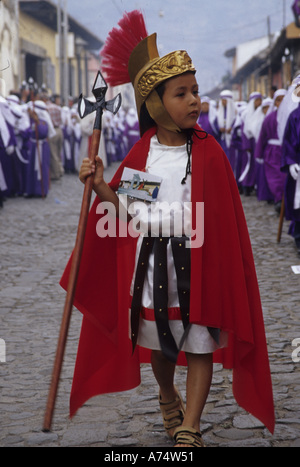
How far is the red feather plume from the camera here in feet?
10.8

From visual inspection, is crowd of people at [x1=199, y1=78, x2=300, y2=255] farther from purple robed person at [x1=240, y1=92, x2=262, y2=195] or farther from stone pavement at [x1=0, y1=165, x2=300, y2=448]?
stone pavement at [x1=0, y1=165, x2=300, y2=448]

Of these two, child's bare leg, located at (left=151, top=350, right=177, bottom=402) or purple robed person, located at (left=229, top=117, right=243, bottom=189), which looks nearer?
child's bare leg, located at (left=151, top=350, right=177, bottom=402)

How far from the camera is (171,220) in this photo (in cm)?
316

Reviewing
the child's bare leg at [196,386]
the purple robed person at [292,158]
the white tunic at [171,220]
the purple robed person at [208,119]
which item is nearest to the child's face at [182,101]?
the white tunic at [171,220]

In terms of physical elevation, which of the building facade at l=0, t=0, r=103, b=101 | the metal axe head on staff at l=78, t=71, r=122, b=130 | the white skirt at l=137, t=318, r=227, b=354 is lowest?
the white skirt at l=137, t=318, r=227, b=354

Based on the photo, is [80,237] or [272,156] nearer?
[80,237]

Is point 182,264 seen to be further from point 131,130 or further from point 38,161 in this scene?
point 131,130

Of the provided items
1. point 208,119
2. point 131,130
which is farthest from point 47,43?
point 208,119

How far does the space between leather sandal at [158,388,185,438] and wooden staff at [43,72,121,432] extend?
823mm

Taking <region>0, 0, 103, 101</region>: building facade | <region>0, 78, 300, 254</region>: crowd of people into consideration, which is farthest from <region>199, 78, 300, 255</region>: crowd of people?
<region>0, 0, 103, 101</region>: building facade

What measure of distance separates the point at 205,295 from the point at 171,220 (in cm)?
32

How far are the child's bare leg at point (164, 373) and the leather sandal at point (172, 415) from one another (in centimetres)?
3

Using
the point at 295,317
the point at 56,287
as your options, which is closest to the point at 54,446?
the point at 295,317

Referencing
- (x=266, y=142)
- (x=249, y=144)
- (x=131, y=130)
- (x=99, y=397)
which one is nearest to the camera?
(x=99, y=397)
